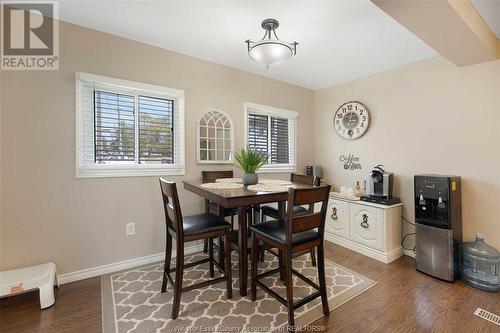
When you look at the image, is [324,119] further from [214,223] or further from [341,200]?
[214,223]

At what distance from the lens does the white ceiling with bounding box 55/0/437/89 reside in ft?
6.24

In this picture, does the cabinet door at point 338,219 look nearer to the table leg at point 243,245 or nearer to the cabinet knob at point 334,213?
the cabinet knob at point 334,213

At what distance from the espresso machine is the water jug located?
0.08m

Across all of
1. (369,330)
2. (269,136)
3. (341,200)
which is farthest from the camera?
(269,136)

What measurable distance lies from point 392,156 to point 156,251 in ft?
10.5

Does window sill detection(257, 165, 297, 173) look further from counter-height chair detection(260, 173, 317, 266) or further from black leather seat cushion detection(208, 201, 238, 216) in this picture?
black leather seat cushion detection(208, 201, 238, 216)

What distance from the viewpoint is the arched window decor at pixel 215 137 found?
2.93m

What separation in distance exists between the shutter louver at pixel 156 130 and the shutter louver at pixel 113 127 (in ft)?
0.33

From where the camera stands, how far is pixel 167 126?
274cm

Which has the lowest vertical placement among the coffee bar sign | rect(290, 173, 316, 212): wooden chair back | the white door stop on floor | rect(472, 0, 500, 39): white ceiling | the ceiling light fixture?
the white door stop on floor

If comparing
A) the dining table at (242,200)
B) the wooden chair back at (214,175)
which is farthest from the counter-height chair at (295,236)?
the wooden chair back at (214,175)

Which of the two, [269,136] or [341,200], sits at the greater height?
[269,136]

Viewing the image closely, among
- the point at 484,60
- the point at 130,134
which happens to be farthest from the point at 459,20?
the point at 130,134

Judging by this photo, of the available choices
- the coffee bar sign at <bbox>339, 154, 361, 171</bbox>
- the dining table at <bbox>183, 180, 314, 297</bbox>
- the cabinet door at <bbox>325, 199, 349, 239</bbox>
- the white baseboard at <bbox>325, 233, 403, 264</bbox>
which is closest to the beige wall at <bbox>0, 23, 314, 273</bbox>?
the dining table at <bbox>183, 180, 314, 297</bbox>
